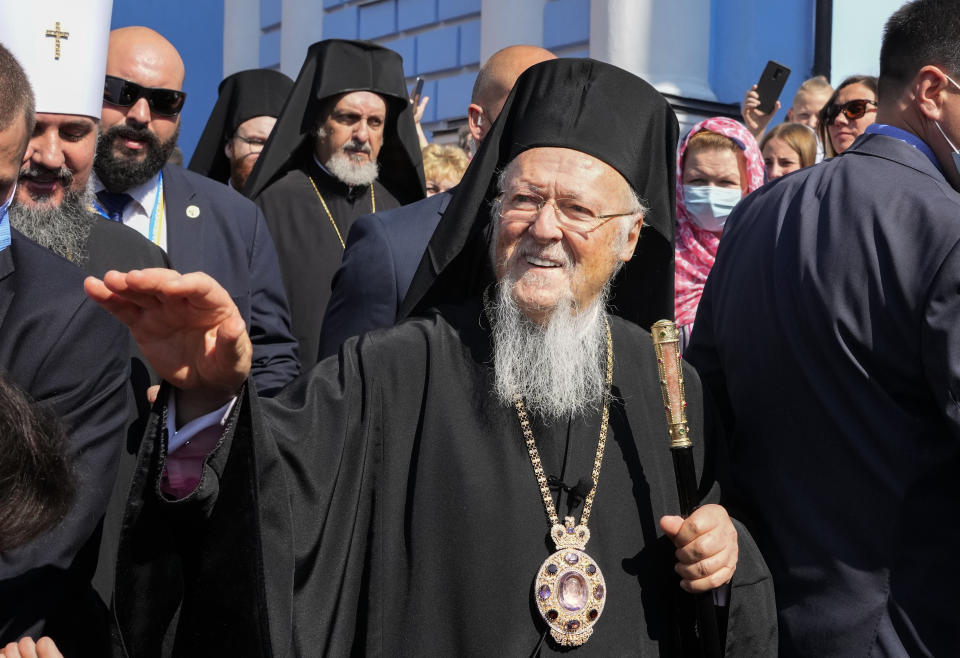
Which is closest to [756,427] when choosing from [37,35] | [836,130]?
[37,35]

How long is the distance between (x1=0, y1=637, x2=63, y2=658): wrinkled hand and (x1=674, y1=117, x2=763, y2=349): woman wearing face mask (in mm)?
3377

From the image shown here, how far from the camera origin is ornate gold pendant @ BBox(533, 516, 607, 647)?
2.81 m

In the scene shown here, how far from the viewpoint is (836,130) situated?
240 inches

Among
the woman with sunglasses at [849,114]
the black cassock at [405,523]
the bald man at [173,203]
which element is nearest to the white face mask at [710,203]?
the woman with sunglasses at [849,114]

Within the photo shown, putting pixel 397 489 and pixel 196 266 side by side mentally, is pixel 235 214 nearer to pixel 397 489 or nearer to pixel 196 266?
pixel 196 266

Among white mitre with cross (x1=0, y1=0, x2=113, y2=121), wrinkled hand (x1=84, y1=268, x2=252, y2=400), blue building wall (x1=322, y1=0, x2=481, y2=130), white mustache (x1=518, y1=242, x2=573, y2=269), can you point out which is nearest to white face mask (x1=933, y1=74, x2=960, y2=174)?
white mustache (x1=518, y1=242, x2=573, y2=269)

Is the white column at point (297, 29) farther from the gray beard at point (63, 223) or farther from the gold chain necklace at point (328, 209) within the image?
the gray beard at point (63, 223)

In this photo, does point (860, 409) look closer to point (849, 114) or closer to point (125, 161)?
point (125, 161)

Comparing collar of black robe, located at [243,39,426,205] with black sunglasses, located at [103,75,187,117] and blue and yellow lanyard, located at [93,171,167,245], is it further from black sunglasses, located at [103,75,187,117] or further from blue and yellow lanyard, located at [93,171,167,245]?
blue and yellow lanyard, located at [93,171,167,245]

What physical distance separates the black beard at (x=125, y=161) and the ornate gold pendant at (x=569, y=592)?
241 centimetres

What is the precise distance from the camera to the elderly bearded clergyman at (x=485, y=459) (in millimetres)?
2438

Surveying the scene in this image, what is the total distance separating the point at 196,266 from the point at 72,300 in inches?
56.4

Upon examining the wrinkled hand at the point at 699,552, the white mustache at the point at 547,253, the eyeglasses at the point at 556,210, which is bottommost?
the wrinkled hand at the point at 699,552

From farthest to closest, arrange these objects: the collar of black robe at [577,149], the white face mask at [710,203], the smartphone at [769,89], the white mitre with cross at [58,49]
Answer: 1. the smartphone at [769,89]
2. the white face mask at [710,203]
3. the white mitre with cross at [58,49]
4. the collar of black robe at [577,149]
